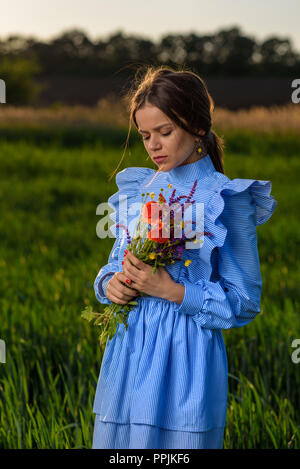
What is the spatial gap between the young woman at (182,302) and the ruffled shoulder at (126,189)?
0.44 ft

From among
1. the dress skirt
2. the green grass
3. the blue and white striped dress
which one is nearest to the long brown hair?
the blue and white striped dress

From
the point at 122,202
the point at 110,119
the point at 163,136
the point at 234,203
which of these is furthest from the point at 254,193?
the point at 110,119

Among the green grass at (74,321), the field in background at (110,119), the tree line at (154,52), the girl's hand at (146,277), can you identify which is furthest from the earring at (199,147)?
the tree line at (154,52)

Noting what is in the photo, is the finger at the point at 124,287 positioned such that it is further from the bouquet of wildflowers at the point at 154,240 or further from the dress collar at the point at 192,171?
the dress collar at the point at 192,171

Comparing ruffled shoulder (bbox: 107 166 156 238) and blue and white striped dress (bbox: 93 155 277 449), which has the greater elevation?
ruffled shoulder (bbox: 107 166 156 238)

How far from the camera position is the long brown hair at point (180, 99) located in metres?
1.63

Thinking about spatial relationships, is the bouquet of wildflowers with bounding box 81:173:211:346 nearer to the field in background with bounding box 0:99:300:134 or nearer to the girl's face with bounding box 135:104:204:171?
the girl's face with bounding box 135:104:204:171

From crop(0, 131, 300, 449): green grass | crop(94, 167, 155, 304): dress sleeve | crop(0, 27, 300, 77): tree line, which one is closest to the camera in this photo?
crop(94, 167, 155, 304): dress sleeve

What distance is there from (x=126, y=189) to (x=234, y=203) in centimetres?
36

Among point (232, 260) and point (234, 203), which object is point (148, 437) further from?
point (234, 203)

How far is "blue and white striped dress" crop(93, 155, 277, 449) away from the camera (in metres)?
1.58

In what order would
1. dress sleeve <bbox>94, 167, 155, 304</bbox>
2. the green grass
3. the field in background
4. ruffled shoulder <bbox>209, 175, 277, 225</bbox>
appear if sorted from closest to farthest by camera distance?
ruffled shoulder <bbox>209, 175, 277, 225</bbox>, dress sleeve <bbox>94, 167, 155, 304</bbox>, the green grass, the field in background

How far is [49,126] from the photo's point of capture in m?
14.1

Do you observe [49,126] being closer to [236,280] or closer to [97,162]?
[97,162]
